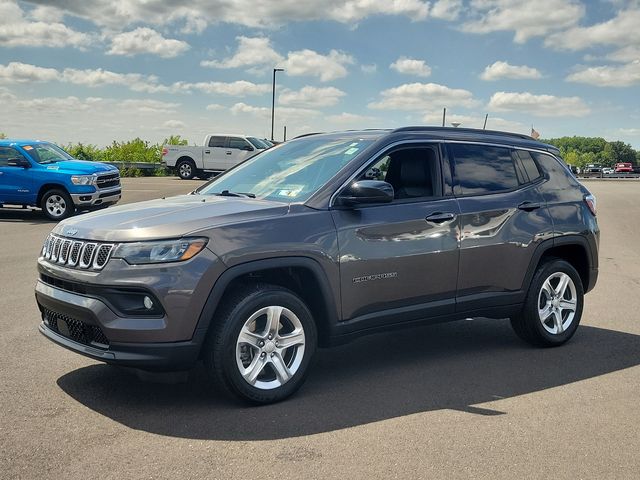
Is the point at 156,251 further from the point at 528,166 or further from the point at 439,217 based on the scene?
the point at 528,166

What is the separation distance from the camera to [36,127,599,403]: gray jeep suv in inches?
173

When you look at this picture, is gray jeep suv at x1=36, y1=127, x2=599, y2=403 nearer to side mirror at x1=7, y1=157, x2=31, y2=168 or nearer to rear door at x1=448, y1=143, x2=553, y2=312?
rear door at x1=448, y1=143, x2=553, y2=312

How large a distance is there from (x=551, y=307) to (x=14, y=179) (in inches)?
558

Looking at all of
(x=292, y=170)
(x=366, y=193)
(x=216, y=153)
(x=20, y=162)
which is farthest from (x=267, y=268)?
(x=216, y=153)

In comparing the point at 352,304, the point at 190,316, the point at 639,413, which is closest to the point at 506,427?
the point at 639,413

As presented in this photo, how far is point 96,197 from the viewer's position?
17.3 m

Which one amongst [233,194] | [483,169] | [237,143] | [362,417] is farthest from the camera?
[237,143]

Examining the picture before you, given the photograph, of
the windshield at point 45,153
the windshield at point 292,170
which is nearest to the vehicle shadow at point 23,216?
the windshield at point 45,153

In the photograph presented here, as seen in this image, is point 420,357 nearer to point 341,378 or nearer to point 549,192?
point 341,378

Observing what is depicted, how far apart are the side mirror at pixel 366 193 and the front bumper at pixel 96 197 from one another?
13244mm

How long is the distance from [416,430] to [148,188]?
77.9ft

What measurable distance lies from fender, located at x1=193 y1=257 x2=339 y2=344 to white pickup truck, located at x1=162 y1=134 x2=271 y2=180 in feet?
87.5

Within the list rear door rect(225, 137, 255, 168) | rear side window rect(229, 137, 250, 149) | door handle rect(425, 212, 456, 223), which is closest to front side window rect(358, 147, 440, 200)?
door handle rect(425, 212, 456, 223)

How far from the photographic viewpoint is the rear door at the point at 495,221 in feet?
18.8
